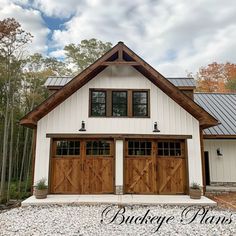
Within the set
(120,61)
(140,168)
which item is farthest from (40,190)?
(120,61)

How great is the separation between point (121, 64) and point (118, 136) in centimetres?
282

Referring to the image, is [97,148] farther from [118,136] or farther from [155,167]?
[155,167]

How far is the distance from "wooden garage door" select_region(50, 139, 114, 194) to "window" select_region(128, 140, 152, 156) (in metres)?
0.77

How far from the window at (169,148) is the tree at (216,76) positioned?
610 inches

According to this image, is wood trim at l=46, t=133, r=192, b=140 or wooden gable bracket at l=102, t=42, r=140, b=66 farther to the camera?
wood trim at l=46, t=133, r=192, b=140

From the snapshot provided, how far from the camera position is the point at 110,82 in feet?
31.0

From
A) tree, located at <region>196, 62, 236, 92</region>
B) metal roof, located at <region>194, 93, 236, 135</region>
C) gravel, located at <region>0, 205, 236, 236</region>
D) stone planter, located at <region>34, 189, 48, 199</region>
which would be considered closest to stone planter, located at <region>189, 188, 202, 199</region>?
gravel, located at <region>0, 205, 236, 236</region>

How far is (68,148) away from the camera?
900cm

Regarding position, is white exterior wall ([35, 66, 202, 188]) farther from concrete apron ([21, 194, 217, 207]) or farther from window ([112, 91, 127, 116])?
concrete apron ([21, 194, 217, 207])

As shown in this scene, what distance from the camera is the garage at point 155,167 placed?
28.7ft

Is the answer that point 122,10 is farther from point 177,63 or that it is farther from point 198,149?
point 177,63

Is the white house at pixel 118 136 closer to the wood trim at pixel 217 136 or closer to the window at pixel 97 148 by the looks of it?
the window at pixel 97 148

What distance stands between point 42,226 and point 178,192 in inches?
210

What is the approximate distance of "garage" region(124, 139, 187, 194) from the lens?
28.7 ft
